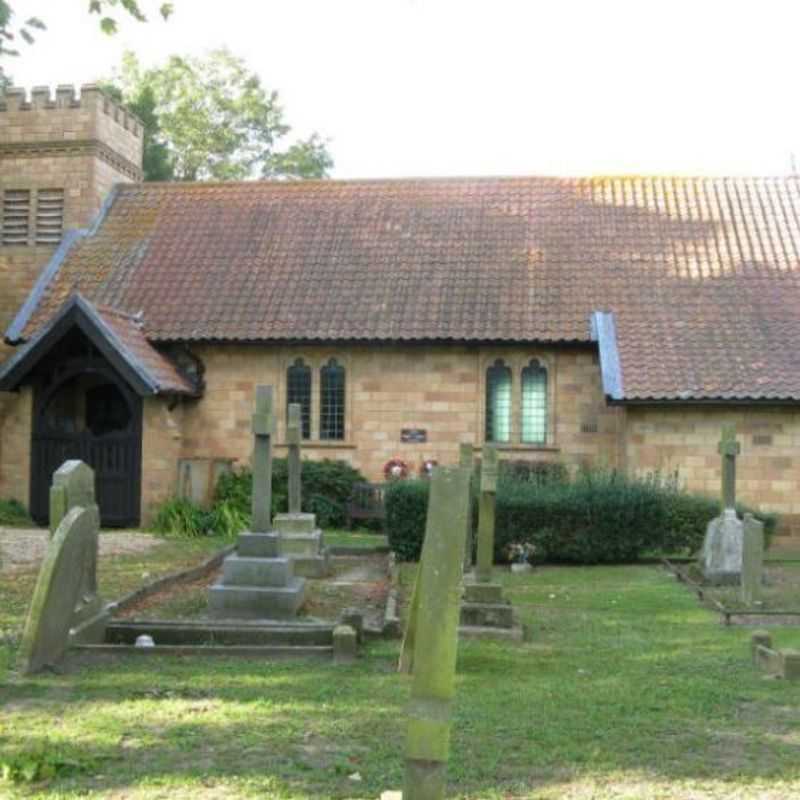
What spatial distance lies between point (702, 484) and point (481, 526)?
10.9 metres

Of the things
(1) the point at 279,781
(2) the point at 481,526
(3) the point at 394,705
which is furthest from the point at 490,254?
(1) the point at 279,781

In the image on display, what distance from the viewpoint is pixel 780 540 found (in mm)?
21312

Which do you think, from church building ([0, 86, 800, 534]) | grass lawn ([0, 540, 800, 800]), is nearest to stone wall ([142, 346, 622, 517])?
church building ([0, 86, 800, 534])

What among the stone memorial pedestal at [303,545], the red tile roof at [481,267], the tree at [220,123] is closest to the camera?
the stone memorial pedestal at [303,545]

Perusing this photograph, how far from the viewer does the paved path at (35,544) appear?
656 inches

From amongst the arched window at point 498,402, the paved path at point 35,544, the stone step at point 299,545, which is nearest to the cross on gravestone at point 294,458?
the stone step at point 299,545

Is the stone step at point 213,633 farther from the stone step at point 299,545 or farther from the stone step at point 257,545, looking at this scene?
the stone step at point 299,545

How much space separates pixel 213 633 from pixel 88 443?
43.8ft

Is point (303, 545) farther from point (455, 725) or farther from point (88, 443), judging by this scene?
point (455, 725)

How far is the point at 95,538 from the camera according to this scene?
10.2 meters

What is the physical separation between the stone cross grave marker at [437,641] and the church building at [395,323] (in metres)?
17.1

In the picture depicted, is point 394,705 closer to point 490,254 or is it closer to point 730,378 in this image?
point 730,378

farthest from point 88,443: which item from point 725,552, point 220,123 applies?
point 220,123

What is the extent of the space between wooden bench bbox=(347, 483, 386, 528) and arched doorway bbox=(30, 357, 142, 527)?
167 inches
